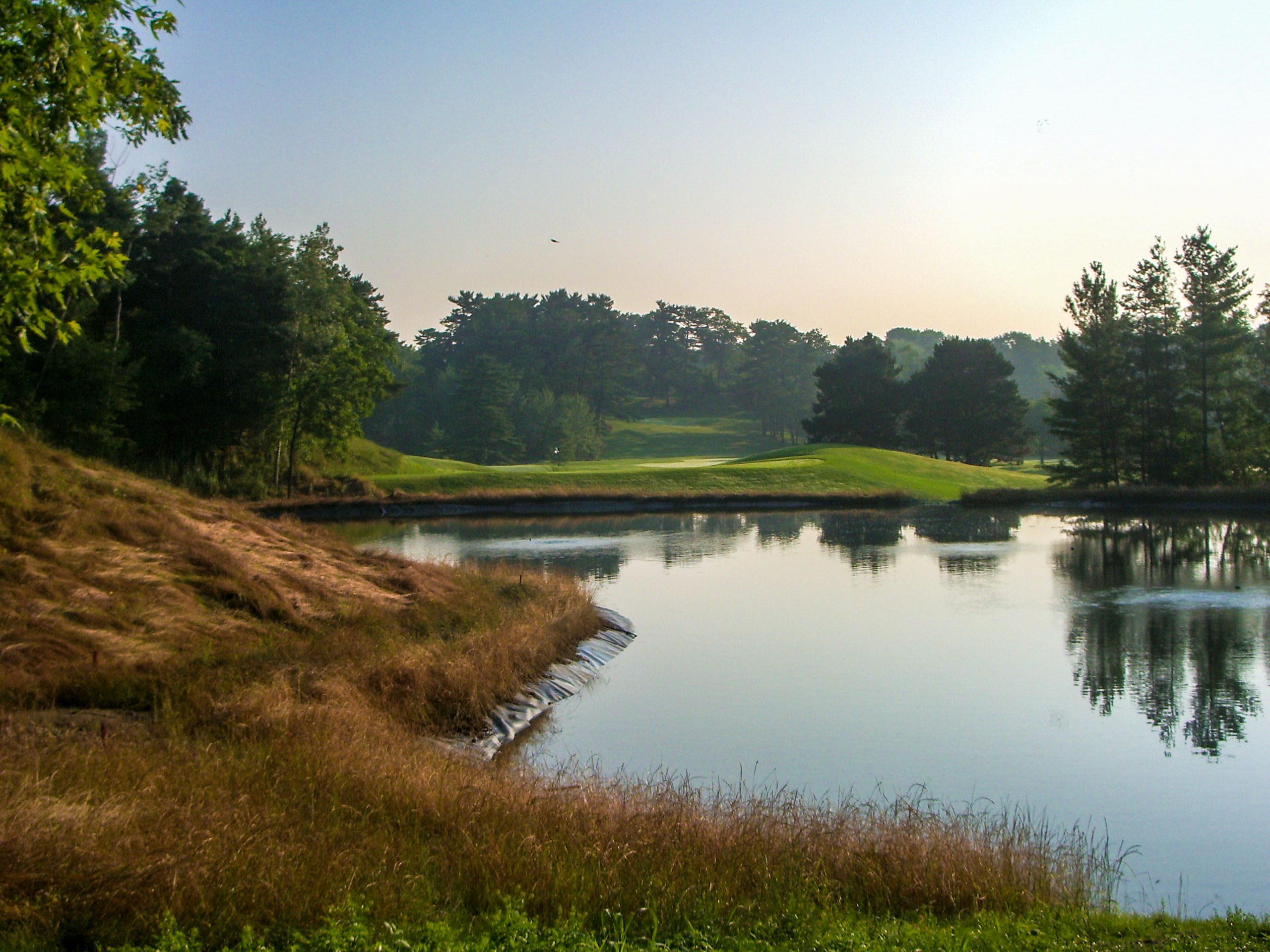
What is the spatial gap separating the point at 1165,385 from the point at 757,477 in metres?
22.7

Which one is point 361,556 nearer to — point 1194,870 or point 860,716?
point 860,716

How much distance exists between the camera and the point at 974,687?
56.7ft

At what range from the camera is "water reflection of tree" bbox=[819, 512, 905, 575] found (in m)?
34.3

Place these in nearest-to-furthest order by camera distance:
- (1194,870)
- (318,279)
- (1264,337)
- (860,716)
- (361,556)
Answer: (1194,870), (860,716), (361,556), (318,279), (1264,337)

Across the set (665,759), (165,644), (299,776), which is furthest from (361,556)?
(299,776)

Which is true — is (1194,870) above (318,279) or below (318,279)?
below

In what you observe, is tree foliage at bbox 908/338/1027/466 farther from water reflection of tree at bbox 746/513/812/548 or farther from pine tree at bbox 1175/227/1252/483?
water reflection of tree at bbox 746/513/812/548

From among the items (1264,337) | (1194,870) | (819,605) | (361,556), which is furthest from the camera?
(1264,337)

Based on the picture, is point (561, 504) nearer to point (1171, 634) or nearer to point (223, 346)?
point (223, 346)

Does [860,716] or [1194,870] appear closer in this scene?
[1194,870]

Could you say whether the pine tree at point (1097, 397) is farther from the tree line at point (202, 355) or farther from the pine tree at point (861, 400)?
the tree line at point (202, 355)

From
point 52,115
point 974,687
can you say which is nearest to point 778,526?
point 974,687

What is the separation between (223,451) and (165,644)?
141 ft

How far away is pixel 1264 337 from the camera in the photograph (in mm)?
70875
